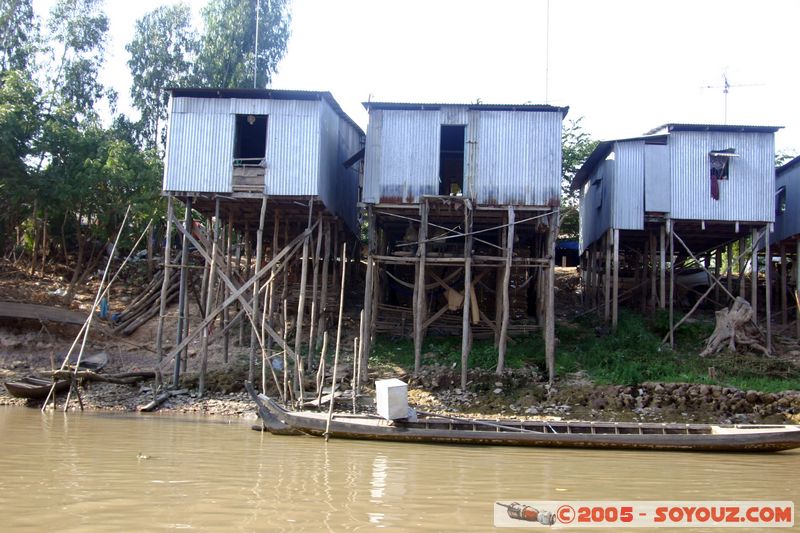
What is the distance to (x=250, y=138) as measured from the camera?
22.5 m

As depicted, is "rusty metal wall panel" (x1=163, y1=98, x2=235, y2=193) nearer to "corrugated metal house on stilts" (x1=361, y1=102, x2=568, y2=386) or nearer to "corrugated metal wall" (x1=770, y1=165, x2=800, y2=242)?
"corrugated metal house on stilts" (x1=361, y1=102, x2=568, y2=386)

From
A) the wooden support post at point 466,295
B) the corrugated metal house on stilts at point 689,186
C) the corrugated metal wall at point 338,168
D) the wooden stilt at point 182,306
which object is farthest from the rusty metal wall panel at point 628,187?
the wooden stilt at point 182,306

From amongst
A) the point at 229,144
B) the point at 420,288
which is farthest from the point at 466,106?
the point at 229,144

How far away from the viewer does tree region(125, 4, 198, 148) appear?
96.6 ft

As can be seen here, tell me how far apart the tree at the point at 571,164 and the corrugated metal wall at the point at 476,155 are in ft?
33.6

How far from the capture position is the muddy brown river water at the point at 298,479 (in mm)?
7531

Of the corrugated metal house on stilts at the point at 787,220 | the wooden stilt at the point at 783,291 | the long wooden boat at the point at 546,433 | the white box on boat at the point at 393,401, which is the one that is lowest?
the long wooden boat at the point at 546,433

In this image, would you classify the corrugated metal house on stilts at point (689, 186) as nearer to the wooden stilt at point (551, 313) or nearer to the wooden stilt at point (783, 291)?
the wooden stilt at point (783, 291)

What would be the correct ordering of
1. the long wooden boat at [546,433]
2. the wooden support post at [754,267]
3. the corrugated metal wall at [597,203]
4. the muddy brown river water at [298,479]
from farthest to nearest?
1. the corrugated metal wall at [597,203]
2. the wooden support post at [754,267]
3. the long wooden boat at [546,433]
4. the muddy brown river water at [298,479]

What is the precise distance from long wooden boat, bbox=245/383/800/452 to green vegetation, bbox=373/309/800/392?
429 centimetres

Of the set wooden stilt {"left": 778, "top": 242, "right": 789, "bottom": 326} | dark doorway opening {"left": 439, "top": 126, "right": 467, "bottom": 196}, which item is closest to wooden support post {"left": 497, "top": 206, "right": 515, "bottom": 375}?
dark doorway opening {"left": 439, "top": 126, "right": 467, "bottom": 196}

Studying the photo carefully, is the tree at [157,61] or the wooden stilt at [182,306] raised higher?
the tree at [157,61]

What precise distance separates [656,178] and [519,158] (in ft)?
15.1

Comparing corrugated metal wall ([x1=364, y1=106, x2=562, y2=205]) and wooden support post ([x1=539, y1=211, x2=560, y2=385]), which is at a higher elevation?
corrugated metal wall ([x1=364, y1=106, x2=562, y2=205])
